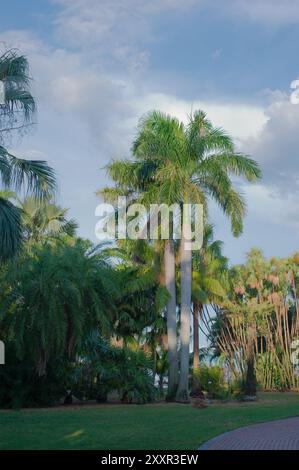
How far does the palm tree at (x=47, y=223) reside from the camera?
40031 millimetres

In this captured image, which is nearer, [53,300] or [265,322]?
[53,300]

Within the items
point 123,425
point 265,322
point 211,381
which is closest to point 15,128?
point 123,425

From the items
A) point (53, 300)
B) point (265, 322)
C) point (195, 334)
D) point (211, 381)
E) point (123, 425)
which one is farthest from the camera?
point (265, 322)

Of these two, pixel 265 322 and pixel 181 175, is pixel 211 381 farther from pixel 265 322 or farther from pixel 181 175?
pixel 181 175

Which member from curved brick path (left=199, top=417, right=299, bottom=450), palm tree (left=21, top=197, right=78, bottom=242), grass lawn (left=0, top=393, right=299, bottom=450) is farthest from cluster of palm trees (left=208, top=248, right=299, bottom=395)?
curved brick path (left=199, top=417, right=299, bottom=450)

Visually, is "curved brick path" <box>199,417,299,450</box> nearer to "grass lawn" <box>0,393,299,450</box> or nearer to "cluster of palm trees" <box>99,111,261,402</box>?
"grass lawn" <box>0,393,299,450</box>

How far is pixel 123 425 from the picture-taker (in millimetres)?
19344

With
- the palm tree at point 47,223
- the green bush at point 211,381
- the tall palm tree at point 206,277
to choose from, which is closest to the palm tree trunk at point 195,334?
the tall palm tree at point 206,277

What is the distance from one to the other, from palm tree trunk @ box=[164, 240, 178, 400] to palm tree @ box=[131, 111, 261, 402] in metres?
0.51

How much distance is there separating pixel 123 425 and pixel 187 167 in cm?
1478

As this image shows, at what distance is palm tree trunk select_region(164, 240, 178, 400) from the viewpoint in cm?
3146

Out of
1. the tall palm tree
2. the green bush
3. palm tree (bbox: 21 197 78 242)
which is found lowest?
the green bush

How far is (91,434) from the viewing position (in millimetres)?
16781

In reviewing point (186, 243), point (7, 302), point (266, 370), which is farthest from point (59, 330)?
point (266, 370)
